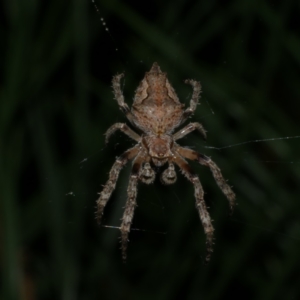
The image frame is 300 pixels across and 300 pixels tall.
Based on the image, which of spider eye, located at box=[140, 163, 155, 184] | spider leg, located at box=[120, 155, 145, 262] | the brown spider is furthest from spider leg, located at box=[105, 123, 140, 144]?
spider eye, located at box=[140, 163, 155, 184]

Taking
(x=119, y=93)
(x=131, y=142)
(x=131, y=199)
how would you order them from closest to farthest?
(x=131, y=199) → (x=119, y=93) → (x=131, y=142)

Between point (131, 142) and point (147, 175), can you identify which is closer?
point (147, 175)

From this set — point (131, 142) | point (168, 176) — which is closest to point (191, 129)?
point (168, 176)

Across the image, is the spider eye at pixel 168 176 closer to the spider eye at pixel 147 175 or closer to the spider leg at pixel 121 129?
the spider eye at pixel 147 175

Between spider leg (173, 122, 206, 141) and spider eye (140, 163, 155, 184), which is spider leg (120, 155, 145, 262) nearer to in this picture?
spider eye (140, 163, 155, 184)


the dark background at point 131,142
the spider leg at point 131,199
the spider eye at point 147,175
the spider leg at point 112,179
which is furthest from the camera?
the dark background at point 131,142

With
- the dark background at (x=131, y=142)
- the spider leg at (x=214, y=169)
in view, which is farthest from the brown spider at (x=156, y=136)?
the dark background at (x=131, y=142)

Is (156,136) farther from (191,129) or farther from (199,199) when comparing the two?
(199,199)
